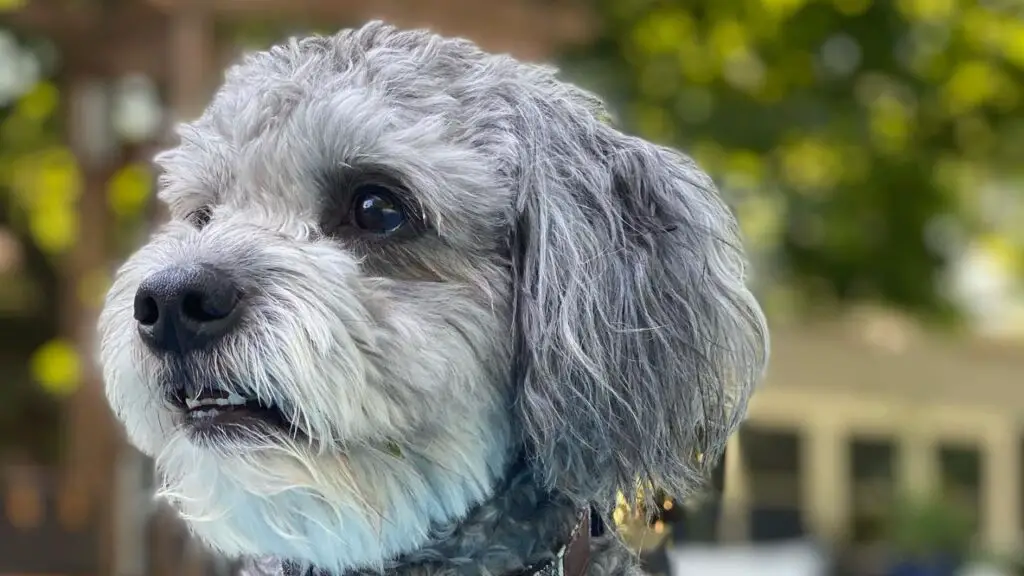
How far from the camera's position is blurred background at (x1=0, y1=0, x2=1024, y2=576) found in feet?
17.2

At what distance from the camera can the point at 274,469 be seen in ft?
5.67

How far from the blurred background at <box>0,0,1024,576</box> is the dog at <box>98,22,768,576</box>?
265mm

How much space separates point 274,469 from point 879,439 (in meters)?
12.4

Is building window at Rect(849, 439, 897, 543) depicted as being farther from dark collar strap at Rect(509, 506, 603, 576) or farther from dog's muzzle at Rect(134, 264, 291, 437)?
dog's muzzle at Rect(134, 264, 291, 437)

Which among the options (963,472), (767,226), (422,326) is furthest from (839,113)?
(963,472)

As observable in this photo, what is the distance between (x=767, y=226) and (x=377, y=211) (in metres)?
7.33

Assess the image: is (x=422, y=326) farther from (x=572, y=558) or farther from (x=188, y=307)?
(x=572, y=558)

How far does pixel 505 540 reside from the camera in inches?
77.8

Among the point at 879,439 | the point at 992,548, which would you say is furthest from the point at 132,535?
the point at 879,439

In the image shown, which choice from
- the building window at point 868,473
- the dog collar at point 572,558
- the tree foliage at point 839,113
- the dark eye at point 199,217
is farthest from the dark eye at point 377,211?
the building window at point 868,473

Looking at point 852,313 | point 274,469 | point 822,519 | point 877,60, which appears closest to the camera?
point 274,469

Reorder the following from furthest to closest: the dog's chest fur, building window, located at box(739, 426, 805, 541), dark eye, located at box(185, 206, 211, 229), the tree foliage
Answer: building window, located at box(739, 426, 805, 541) < the tree foliage < dark eye, located at box(185, 206, 211, 229) < the dog's chest fur

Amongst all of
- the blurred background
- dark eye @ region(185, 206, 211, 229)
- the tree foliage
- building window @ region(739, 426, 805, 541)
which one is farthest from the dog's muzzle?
building window @ region(739, 426, 805, 541)

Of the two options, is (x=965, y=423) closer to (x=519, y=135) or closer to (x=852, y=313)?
(x=852, y=313)
